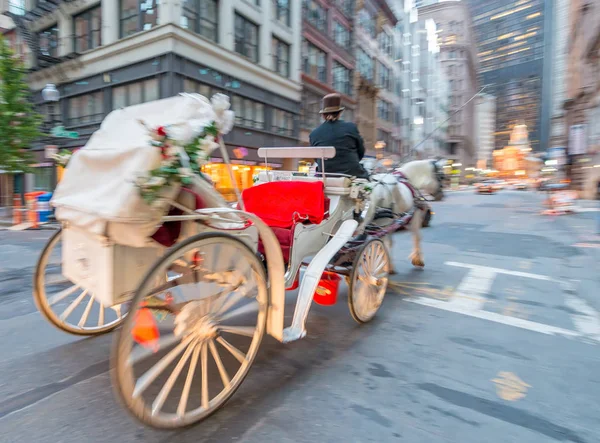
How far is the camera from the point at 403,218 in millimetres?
5305

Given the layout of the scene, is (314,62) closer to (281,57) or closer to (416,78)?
(281,57)

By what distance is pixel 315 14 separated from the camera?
28703 mm

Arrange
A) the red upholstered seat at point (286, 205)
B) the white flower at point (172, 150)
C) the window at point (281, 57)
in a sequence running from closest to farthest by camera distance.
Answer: the white flower at point (172, 150) < the red upholstered seat at point (286, 205) < the window at point (281, 57)

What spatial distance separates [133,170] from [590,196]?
2852cm

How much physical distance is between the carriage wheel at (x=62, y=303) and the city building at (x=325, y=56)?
24.1 m

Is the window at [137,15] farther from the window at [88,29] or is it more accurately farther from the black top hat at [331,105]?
the black top hat at [331,105]

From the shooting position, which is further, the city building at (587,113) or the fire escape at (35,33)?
the city building at (587,113)

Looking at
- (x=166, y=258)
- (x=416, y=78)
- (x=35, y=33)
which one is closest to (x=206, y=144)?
(x=166, y=258)

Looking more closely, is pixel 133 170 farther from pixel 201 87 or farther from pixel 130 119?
pixel 201 87

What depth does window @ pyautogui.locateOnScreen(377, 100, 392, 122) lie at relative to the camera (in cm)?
4278

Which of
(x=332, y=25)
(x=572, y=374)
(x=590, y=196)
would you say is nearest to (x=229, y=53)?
(x=332, y=25)

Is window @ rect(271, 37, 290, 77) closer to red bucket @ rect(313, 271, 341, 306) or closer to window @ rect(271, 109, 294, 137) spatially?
window @ rect(271, 109, 294, 137)

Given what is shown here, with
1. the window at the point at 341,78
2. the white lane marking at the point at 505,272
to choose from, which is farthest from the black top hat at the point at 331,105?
the window at the point at 341,78

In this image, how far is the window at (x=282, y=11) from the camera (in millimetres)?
23703
